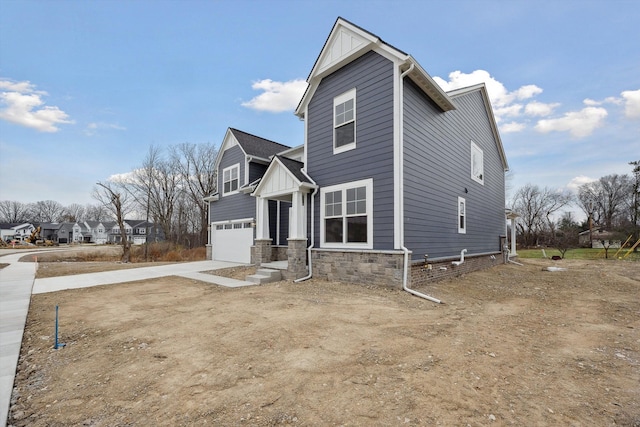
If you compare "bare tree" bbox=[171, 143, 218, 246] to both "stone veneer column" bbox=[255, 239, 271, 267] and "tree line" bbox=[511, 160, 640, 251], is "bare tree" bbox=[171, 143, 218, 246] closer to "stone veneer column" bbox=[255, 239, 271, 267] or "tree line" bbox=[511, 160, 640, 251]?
"stone veneer column" bbox=[255, 239, 271, 267]

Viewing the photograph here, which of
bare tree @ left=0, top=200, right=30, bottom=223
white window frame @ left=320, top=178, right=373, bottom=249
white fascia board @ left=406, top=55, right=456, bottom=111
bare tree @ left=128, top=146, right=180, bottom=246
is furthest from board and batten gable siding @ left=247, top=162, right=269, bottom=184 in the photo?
bare tree @ left=0, top=200, right=30, bottom=223

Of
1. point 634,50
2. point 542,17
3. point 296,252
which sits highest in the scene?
point 542,17

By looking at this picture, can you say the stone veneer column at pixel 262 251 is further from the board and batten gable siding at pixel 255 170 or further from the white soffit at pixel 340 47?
the white soffit at pixel 340 47

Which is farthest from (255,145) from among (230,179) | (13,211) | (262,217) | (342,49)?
(13,211)

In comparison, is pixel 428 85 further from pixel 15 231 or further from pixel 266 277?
pixel 15 231

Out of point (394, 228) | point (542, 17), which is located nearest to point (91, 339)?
point (394, 228)

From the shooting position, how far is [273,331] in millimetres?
4391

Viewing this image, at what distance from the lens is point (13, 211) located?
71.2 meters

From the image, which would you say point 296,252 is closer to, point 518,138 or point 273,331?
point 273,331

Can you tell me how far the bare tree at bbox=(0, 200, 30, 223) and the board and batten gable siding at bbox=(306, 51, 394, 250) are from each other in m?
92.4

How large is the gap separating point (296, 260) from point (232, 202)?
7.53m

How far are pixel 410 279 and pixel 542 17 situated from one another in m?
9.25

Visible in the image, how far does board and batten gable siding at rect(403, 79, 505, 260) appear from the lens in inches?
317

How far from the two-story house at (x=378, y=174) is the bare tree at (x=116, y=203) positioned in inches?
529
